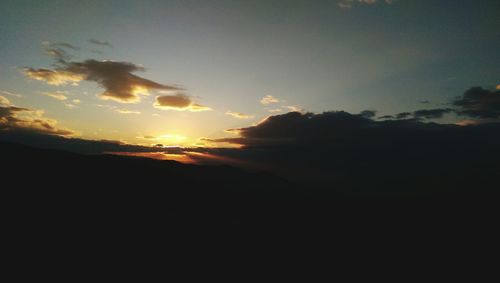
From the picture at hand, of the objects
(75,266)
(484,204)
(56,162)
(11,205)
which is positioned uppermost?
(56,162)

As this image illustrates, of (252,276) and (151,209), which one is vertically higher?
(151,209)

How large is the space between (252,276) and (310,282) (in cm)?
1179

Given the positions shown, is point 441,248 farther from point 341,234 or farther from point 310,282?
point 310,282

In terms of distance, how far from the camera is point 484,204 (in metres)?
191

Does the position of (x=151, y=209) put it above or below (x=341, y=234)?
above

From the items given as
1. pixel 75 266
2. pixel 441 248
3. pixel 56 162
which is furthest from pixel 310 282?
pixel 56 162

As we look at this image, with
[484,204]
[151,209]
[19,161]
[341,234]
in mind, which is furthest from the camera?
[484,204]

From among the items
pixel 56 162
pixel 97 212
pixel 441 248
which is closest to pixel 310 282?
pixel 97 212

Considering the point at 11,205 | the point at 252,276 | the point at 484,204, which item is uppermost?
the point at 11,205

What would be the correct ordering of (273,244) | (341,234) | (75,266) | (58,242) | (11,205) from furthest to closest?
(341,234)
(273,244)
(11,205)
(58,242)
(75,266)

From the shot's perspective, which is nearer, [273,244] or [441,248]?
[273,244]

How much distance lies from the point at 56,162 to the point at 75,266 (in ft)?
228

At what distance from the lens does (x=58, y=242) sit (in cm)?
4328

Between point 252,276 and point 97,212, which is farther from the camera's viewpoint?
point 97,212
